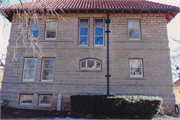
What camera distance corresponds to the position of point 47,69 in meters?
10.2

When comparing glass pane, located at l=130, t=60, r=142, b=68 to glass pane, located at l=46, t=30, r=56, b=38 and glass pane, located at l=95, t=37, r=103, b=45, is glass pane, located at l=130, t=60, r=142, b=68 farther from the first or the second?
glass pane, located at l=46, t=30, r=56, b=38

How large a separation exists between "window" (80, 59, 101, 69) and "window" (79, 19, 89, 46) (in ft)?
4.32

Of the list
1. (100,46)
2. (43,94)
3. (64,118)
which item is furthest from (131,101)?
(43,94)

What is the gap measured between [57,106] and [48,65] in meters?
2.97

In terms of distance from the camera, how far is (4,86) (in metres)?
9.91

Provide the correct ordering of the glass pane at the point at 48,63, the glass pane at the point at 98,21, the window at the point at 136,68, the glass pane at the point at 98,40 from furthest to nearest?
the glass pane at the point at 98,21, the glass pane at the point at 98,40, the glass pane at the point at 48,63, the window at the point at 136,68

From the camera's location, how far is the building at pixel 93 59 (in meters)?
9.66

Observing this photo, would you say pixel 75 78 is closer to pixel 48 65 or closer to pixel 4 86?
pixel 48 65

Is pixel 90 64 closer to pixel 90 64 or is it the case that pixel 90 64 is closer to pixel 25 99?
pixel 90 64

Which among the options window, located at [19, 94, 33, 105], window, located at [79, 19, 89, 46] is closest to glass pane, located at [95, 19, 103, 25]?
window, located at [79, 19, 89, 46]

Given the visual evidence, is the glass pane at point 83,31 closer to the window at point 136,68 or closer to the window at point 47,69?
the window at point 47,69

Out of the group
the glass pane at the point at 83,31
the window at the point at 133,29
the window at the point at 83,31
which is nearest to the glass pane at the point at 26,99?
the window at the point at 83,31

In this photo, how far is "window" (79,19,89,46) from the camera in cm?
1065

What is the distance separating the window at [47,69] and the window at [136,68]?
5.68 metres
